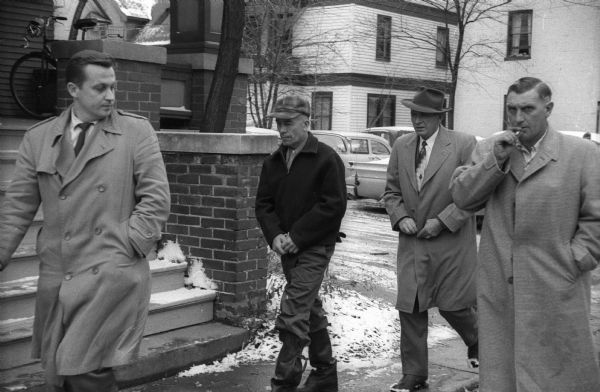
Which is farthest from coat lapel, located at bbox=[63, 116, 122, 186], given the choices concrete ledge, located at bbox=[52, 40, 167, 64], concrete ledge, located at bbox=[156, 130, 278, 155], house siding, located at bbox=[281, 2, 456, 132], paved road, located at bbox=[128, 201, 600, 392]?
house siding, located at bbox=[281, 2, 456, 132]

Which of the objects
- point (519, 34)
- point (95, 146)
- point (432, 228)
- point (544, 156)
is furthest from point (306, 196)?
point (519, 34)

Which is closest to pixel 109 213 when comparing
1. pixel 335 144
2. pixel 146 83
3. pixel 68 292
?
pixel 68 292

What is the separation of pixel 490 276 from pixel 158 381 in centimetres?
253

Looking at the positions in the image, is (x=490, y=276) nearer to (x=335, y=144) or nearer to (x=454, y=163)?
(x=454, y=163)

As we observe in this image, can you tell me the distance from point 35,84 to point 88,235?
500cm

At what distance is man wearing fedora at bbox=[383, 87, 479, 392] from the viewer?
19.1ft

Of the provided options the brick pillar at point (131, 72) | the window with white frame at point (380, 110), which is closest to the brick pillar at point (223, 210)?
the brick pillar at point (131, 72)

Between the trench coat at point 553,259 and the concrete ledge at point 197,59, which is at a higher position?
the concrete ledge at point 197,59

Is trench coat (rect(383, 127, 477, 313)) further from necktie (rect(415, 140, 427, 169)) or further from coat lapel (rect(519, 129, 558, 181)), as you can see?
coat lapel (rect(519, 129, 558, 181))

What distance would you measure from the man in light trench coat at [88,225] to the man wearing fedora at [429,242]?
224 centimetres

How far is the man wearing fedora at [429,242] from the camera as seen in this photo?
5.82 metres

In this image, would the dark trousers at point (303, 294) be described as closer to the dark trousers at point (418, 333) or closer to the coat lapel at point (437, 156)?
the dark trousers at point (418, 333)

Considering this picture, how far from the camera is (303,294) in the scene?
5.43m

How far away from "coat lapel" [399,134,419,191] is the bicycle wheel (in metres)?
3.86
